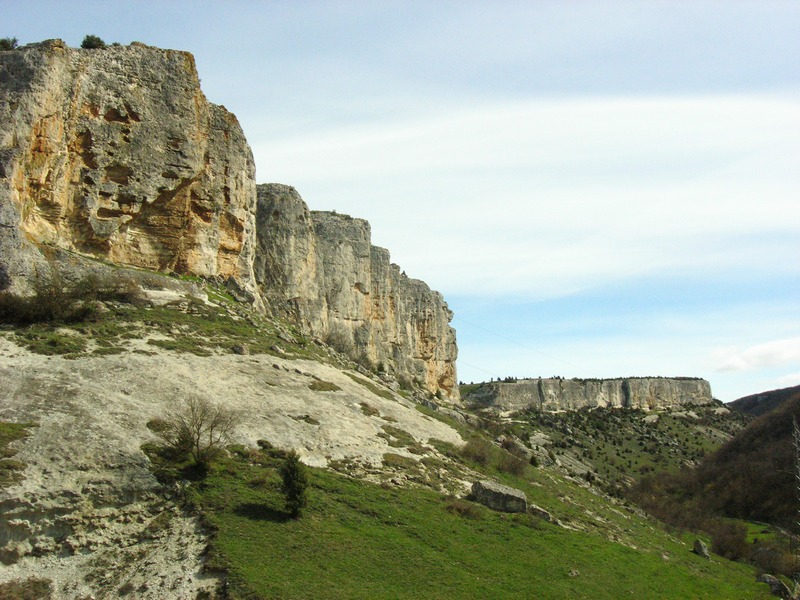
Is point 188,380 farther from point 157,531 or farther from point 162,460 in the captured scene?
point 157,531

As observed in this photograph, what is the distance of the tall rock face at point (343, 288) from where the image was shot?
3947 cm

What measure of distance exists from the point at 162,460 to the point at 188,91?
Answer: 19.2 meters

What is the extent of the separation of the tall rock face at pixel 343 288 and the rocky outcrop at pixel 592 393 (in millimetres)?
27976

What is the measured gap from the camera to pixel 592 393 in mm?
105938

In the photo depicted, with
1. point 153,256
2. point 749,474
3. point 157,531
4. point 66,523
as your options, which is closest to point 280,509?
point 157,531

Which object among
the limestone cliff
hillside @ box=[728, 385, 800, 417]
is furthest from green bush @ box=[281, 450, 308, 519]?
hillside @ box=[728, 385, 800, 417]

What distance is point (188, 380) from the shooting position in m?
21.0

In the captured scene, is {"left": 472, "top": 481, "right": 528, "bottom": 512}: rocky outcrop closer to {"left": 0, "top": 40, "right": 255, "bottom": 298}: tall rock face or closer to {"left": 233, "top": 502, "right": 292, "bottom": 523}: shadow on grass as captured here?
{"left": 233, "top": 502, "right": 292, "bottom": 523}: shadow on grass

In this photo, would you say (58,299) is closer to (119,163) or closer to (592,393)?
(119,163)

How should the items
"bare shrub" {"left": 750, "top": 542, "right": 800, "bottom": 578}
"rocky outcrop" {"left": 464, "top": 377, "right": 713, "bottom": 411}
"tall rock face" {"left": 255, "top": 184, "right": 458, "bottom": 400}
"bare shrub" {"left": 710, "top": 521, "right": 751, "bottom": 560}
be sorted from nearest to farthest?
"bare shrub" {"left": 750, "top": 542, "right": 800, "bottom": 578}, "bare shrub" {"left": 710, "top": 521, "right": 751, "bottom": 560}, "tall rock face" {"left": 255, "top": 184, "right": 458, "bottom": 400}, "rocky outcrop" {"left": 464, "top": 377, "right": 713, "bottom": 411}

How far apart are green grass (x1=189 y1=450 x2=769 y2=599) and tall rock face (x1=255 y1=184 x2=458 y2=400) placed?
21227 mm

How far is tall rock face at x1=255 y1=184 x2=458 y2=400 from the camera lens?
3947 centimetres

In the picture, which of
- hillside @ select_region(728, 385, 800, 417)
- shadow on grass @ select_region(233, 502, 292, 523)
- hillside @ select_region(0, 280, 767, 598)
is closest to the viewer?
hillside @ select_region(0, 280, 767, 598)

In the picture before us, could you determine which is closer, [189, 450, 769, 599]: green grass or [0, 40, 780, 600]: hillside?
[189, 450, 769, 599]: green grass
